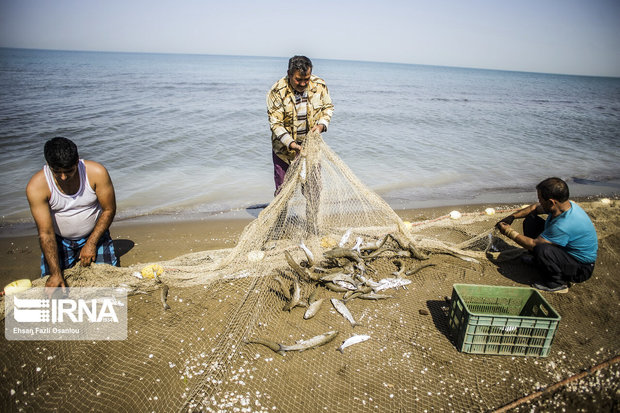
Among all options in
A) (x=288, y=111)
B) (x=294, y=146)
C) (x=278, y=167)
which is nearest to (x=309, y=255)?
(x=294, y=146)

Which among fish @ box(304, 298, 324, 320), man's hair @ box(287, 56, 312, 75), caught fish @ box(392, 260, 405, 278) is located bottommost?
fish @ box(304, 298, 324, 320)

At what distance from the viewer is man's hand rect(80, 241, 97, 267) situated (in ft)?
11.8

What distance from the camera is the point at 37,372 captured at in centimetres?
275

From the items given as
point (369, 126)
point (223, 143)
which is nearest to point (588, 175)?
point (369, 126)

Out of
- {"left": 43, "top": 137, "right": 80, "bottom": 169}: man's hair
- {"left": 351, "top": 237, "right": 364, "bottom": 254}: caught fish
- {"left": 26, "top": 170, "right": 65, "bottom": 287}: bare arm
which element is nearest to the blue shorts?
{"left": 26, "top": 170, "right": 65, "bottom": 287}: bare arm

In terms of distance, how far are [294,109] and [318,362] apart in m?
3.31

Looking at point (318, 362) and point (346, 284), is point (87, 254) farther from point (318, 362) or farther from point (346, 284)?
point (346, 284)

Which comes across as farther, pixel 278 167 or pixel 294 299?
pixel 278 167

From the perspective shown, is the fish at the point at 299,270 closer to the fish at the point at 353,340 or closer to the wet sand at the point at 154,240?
the fish at the point at 353,340

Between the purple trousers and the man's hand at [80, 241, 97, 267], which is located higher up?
the purple trousers

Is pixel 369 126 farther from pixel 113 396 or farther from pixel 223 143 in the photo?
pixel 113 396

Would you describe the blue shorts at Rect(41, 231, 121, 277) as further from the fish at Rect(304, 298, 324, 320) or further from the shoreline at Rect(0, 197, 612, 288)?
the fish at Rect(304, 298, 324, 320)

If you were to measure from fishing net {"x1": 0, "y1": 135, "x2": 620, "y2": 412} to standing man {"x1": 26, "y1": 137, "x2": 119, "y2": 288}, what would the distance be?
375 mm

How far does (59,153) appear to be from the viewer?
10.3ft
